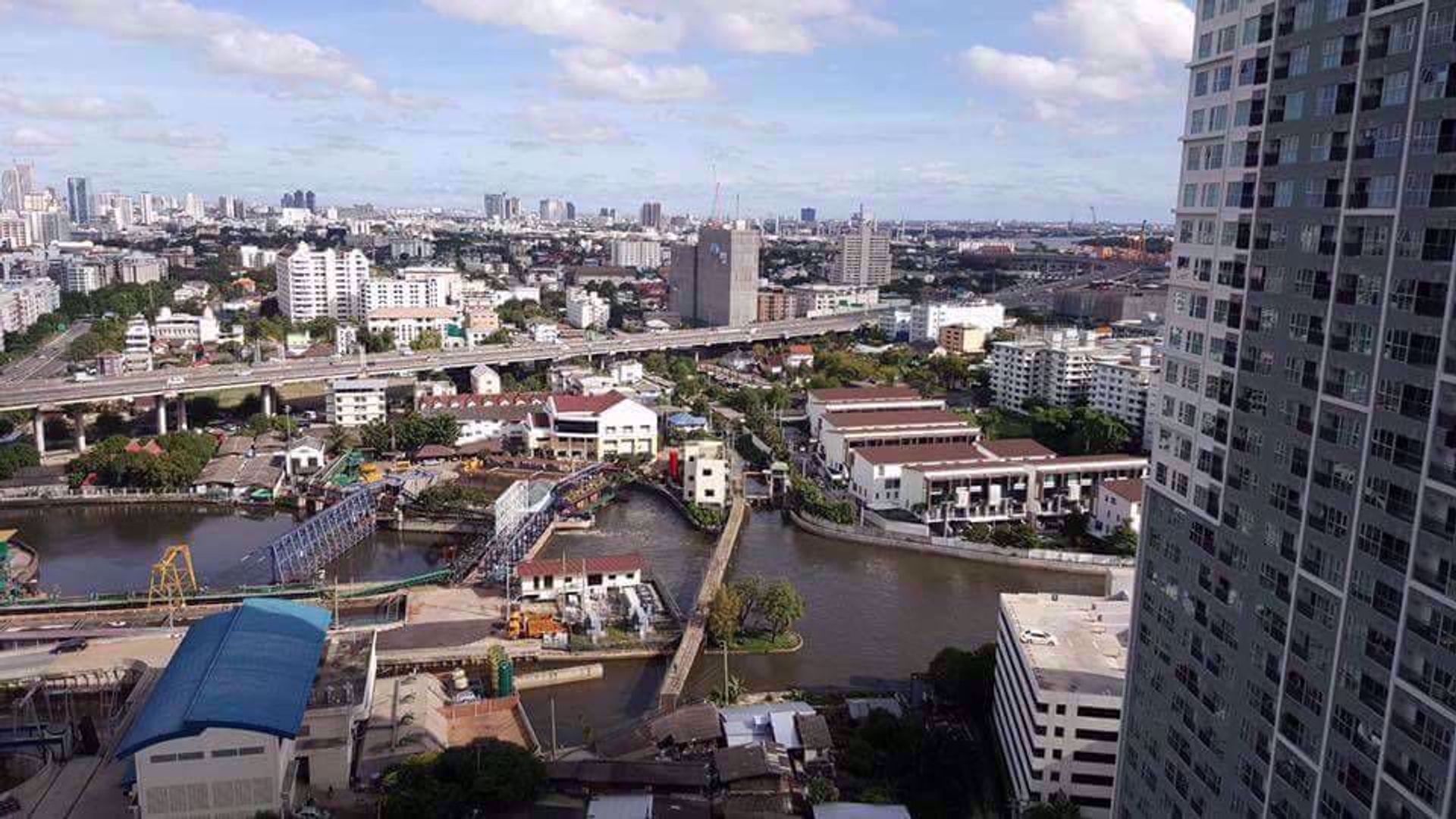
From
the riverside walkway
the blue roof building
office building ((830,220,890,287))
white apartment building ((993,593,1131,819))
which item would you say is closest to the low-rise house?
the riverside walkway

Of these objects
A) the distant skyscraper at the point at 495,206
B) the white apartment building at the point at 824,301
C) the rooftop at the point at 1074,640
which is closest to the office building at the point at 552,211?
the distant skyscraper at the point at 495,206

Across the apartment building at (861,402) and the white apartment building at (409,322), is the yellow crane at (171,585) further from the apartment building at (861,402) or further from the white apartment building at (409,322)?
the white apartment building at (409,322)

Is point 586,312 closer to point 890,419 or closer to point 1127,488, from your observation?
point 890,419

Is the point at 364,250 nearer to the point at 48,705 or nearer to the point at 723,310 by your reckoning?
the point at 723,310

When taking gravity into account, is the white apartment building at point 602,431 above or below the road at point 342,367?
below

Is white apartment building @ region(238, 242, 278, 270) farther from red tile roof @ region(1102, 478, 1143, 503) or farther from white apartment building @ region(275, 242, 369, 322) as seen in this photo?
red tile roof @ region(1102, 478, 1143, 503)
